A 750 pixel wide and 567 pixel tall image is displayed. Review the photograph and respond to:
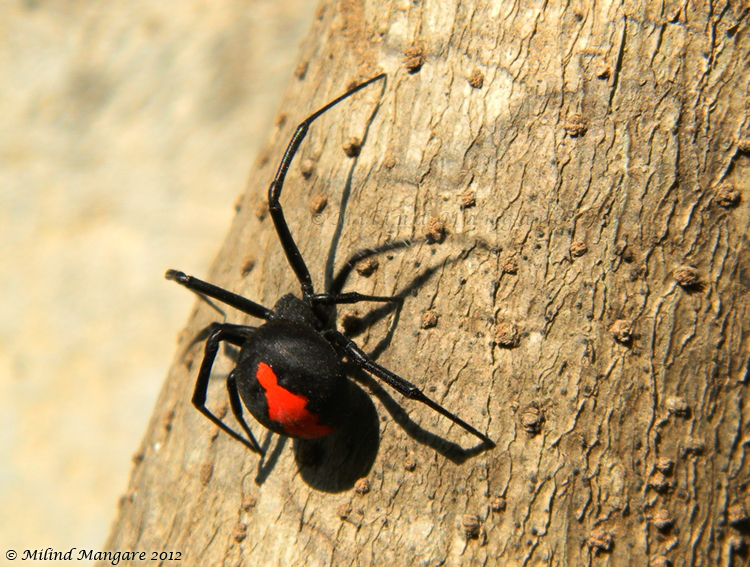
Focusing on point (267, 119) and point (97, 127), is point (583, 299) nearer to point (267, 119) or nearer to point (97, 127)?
point (267, 119)

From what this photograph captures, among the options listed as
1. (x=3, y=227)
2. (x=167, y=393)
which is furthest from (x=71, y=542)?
(x=167, y=393)

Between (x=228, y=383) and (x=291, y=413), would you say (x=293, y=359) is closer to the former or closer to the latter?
(x=291, y=413)

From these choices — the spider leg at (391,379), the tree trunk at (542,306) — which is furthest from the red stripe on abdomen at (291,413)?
the spider leg at (391,379)

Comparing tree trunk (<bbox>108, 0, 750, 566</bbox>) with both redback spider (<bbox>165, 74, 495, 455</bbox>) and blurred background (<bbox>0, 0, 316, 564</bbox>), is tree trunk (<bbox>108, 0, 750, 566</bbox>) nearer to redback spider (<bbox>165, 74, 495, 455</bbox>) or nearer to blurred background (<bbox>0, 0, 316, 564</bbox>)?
redback spider (<bbox>165, 74, 495, 455</bbox>)

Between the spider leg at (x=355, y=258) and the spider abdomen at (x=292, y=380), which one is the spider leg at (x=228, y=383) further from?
the spider leg at (x=355, y=258)

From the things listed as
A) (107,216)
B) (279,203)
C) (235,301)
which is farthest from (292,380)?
(107,216)

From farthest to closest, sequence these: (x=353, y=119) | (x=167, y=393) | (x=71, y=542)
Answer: (x=71, y=542), (x=167, y=393), (x=353, y=119)
